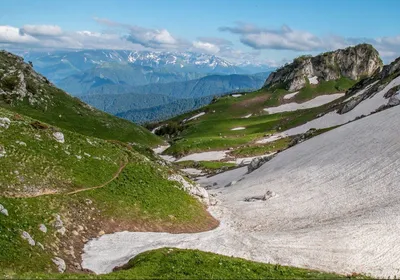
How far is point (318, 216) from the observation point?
44750mm

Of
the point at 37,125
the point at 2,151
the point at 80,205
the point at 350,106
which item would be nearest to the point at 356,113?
the point at 350,106

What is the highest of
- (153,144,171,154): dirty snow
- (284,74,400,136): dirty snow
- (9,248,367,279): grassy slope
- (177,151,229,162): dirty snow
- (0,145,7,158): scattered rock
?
(284,74,400,136): dirty snow

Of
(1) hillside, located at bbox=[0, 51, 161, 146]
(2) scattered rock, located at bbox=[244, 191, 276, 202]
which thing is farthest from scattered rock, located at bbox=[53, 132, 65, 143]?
(1) hillside, located at bbox=[0, 51, 161, 146]

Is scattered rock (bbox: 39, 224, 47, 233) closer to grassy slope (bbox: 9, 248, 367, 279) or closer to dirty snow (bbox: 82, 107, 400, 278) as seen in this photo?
dirty snow (bbox: 82, 107, 400, 278)

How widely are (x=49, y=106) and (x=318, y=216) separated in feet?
305

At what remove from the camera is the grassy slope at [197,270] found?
25875 mm

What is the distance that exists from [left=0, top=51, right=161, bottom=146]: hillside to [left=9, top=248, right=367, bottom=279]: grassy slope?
85.4 metres

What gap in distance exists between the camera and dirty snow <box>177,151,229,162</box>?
113062 millimetres

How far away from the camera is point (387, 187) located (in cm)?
4588

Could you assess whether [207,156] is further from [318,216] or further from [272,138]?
[318,216]

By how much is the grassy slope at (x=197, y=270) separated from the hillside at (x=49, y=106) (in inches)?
3360

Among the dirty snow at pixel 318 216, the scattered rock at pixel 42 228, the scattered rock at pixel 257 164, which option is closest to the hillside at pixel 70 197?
the scattered rock at pixel 42 228

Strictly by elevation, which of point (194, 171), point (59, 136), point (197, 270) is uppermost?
point (59, 136)

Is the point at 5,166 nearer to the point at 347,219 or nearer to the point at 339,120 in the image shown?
the point at 347,219
